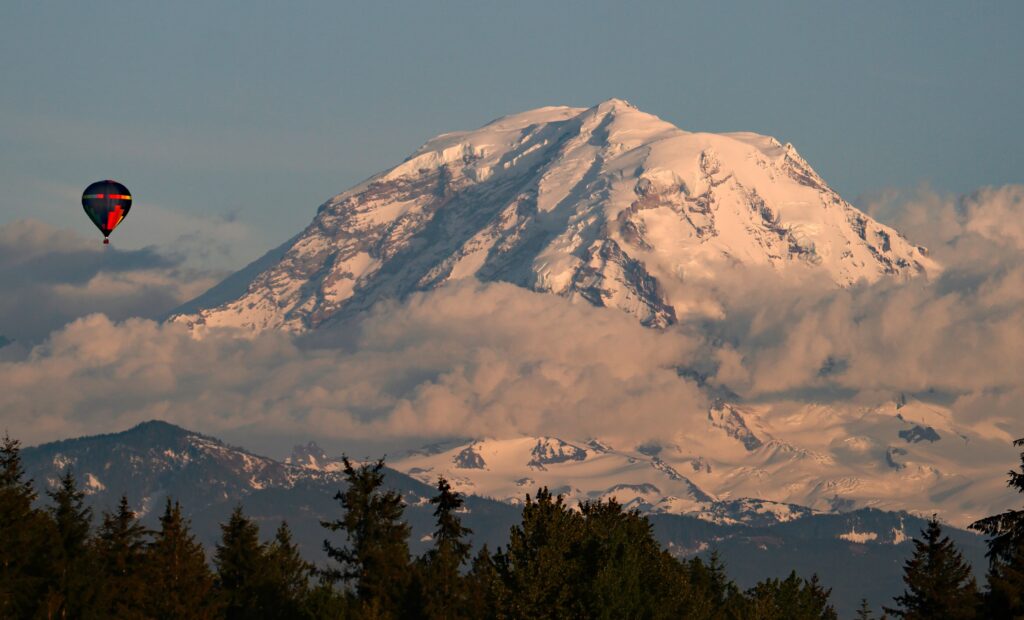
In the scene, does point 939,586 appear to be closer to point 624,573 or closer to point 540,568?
point 624,573

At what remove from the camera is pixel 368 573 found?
119 metres

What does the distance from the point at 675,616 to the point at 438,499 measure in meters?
31.1

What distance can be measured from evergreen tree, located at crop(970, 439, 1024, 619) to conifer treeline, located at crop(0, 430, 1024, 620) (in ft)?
75.1

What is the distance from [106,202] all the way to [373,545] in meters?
78.4

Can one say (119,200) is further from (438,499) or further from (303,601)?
(303,601)

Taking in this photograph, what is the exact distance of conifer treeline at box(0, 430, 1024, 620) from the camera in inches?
3661

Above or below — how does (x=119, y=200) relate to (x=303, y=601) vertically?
above

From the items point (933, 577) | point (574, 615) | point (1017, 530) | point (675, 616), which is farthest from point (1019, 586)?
point (675, 616)

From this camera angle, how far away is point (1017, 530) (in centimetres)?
6669

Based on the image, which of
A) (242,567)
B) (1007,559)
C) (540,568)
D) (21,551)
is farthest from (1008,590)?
(242,567)

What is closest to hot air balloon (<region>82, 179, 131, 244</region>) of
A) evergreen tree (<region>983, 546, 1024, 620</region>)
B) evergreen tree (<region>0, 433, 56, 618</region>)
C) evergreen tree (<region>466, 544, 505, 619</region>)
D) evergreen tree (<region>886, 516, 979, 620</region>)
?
evergreen tree (<region>466, 544, 505, 619</region>)

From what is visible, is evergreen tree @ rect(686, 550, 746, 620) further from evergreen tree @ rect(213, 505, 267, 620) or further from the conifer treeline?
evergreen tree @ rect(213, 505, 267, 620)

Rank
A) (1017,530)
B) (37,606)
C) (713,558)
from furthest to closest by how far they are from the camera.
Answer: (713,558) → (37,606) → (1017,530)

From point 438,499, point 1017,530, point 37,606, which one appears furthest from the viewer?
point 438,499
